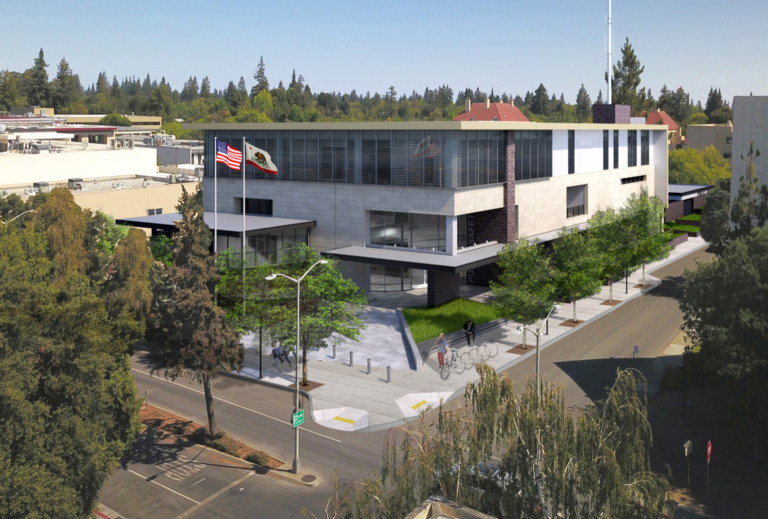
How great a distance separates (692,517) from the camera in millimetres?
24250

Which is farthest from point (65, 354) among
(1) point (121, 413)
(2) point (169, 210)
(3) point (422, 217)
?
(2) point (169, 210)

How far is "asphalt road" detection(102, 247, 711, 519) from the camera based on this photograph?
2623 centimetres

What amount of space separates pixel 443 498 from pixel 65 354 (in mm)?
12800

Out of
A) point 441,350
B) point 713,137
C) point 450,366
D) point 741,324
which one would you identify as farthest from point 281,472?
point 713,137

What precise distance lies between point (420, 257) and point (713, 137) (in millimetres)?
113218

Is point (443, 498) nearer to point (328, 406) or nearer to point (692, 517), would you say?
point (692, 517)

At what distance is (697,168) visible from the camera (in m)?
108

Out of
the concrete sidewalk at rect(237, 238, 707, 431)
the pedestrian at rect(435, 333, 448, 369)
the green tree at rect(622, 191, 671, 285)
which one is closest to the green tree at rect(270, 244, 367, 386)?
the concrete sidewalk at rect(237, 238, 707, 431)

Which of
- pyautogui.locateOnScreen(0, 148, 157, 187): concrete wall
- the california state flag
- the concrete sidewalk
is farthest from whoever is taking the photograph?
pyautogui.locateOnScreen(0, 148, 157, 187): concrete wall

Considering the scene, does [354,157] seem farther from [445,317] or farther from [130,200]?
[130,200]

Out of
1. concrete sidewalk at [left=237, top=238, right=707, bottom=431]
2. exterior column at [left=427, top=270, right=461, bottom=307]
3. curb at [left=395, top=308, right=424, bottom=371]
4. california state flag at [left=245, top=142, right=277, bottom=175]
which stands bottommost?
concrete sidewalk at [left=237, top=238, right=707, bottom=431]

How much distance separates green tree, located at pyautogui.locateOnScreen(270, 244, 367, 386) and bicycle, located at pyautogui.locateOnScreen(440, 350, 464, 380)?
15.9 feet

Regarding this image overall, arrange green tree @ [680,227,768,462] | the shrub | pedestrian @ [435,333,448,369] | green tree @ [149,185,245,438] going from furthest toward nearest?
1. pedestrian @ [435,333,448,369]
2. green tree @ [149,185,245,438]
3. the shrub
4. green tree @ [680,227,768,462]

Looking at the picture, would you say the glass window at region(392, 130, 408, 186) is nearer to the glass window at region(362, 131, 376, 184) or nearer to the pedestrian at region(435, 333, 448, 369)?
the glass window at region(362, 131, 376, 184)
